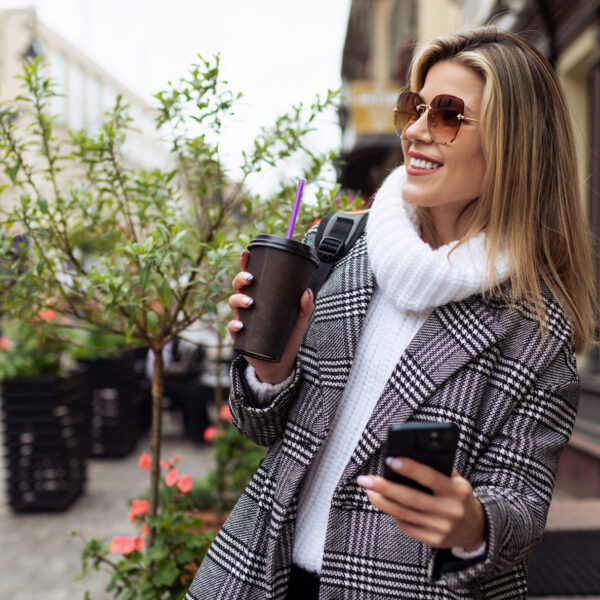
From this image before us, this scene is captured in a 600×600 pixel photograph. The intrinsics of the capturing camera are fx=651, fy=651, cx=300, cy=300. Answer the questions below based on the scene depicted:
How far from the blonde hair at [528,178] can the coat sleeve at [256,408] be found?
1.55 ft

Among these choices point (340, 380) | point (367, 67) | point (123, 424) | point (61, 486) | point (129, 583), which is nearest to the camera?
point (340, 380)

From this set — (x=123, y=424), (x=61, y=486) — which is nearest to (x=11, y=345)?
(x=61, y=486)

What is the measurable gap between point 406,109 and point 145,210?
0.99 m

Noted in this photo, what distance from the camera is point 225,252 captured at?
172 cm

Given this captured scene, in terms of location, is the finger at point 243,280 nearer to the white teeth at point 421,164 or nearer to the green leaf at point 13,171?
the white teeth at point 421,164

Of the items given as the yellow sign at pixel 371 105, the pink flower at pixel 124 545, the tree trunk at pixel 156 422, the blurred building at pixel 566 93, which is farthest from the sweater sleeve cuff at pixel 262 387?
the yellow sign at pixel 371 105

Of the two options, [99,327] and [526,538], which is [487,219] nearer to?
[526,538]

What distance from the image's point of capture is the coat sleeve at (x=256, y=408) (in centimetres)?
131

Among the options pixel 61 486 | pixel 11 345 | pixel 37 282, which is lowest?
pixel 61 486

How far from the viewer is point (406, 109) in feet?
4.73

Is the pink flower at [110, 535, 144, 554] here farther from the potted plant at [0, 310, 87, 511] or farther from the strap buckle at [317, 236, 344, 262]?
the potted plant at [0, 310, 87, 511]

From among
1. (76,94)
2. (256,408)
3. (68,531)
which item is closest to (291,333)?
(256,408)

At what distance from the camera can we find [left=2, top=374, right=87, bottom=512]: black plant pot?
15.8 feet

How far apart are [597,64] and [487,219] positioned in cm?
506
